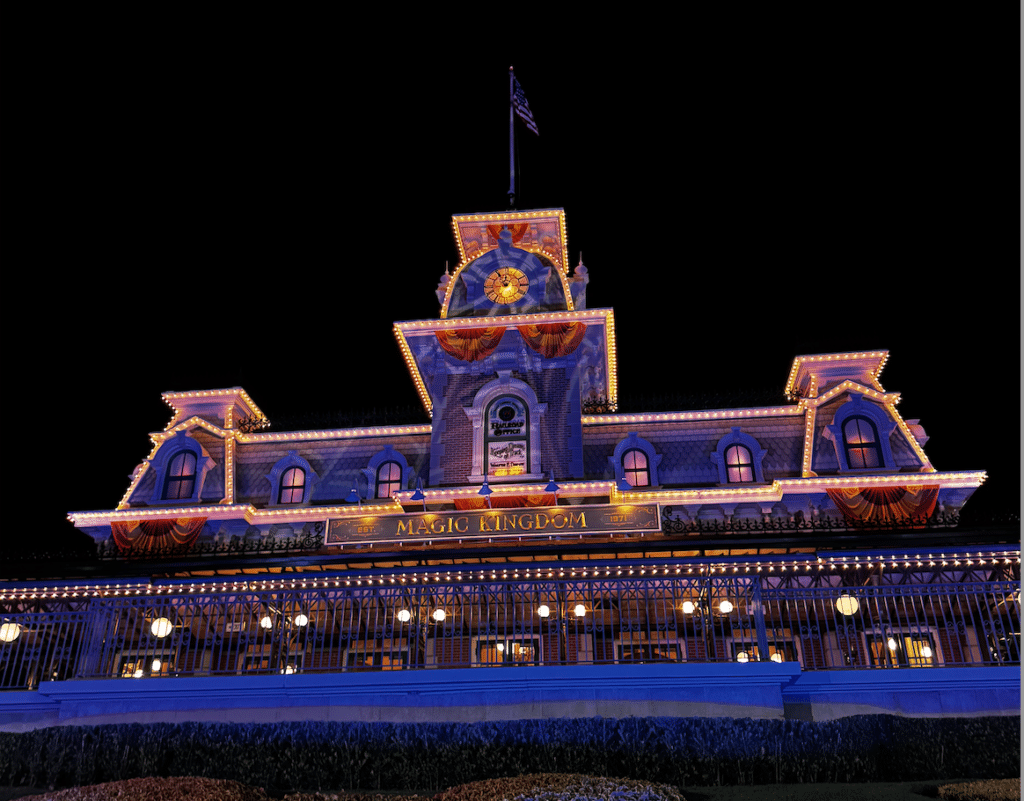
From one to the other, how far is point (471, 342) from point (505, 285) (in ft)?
8.48

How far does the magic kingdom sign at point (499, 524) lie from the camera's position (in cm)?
2298

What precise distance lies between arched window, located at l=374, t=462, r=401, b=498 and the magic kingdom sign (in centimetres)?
417

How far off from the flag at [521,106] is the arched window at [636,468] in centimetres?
1416

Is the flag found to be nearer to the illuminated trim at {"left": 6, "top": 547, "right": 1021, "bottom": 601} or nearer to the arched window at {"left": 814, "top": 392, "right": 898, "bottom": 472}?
the arched window at {"left": 814, "top": 392, "right": 898, "bottom": 472}

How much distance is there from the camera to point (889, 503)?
81.9ft

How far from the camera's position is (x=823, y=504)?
2578 centimetres

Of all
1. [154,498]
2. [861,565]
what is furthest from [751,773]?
[154,498]

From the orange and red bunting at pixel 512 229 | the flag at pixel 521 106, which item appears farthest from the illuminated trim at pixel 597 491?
the flag at pixel 521 106

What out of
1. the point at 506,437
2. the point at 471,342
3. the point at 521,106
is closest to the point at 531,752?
the point at 506,437

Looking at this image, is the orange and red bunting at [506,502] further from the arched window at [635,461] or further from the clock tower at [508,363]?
the arched window at [635,461]

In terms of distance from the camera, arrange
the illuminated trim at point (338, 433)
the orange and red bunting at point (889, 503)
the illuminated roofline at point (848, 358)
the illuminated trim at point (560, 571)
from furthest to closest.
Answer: the illuminated trim at point (338, 433), the illuminated roofline at point (848, 358), the orange and red bunting at point (889, 503), the illuminated trim at point (560, 571)

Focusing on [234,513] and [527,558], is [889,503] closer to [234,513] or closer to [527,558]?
[527,558]

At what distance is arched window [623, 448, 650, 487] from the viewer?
27.0 metres

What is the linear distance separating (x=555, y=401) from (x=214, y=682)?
50.1 ft
